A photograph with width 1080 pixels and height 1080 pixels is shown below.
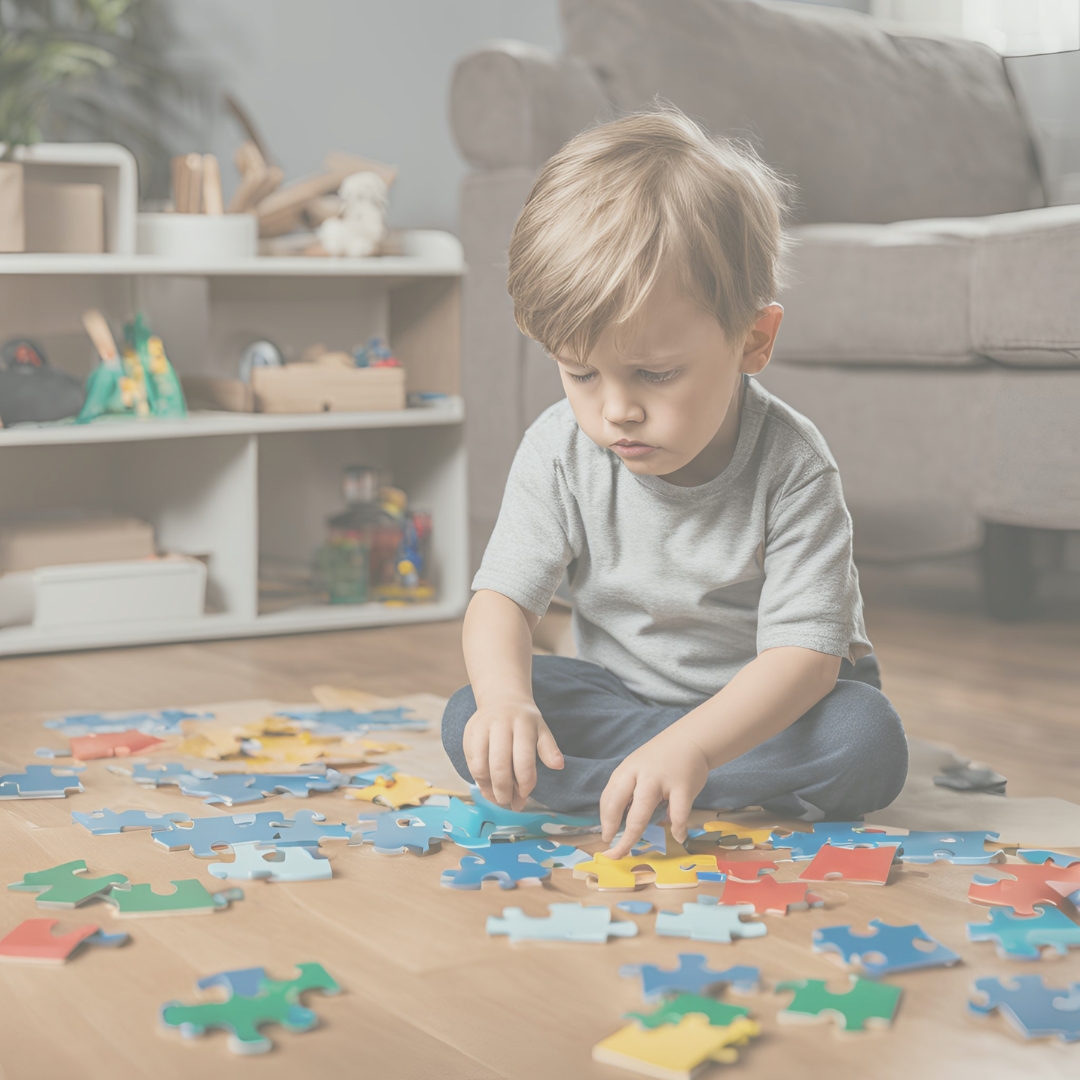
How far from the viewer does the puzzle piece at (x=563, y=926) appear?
0.87m

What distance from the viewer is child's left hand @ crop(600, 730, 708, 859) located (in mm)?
945

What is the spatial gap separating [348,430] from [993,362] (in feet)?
3.56

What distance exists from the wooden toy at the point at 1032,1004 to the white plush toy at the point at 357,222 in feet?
5.14

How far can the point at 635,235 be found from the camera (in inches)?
38.2

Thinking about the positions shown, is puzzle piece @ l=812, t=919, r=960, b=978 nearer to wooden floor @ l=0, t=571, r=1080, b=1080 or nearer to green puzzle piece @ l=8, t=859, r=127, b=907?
wooden floor @ l=0, t=571, r=1080, b=1080

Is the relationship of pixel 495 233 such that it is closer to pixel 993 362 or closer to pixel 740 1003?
pixel 993 362

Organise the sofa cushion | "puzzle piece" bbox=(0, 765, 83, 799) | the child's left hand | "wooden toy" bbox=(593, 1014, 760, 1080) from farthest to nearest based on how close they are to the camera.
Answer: the sofa cushion
"puzzle piece" bbox=(0, 765, 83, 799)
the child's left hand
"wooden toy" bbox=(593, 1014, 760, 1080)

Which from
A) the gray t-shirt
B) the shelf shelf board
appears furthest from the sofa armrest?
the gray t-shirt

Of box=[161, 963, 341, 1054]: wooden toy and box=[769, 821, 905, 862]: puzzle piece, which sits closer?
box=[161, 963, 341, 1054]: wooden toy

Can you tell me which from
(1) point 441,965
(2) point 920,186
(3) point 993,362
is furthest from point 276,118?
(1) point 441,965

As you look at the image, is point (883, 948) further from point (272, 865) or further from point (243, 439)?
point (243, 439)

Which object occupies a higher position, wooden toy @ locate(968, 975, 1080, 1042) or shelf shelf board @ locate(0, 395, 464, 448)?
shelf shelf board @ locate(0, 395, 464, 448)

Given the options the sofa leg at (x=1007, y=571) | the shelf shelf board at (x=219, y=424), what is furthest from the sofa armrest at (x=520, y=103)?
the sofa leg at (x=1007, y=571)

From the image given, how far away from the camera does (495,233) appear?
2.14 m
